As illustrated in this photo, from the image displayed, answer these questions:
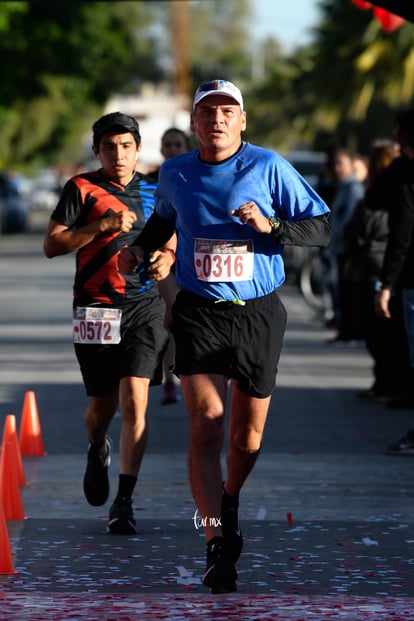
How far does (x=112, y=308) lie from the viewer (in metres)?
7.66

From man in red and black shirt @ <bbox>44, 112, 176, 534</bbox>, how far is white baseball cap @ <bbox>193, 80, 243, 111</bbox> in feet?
3.86

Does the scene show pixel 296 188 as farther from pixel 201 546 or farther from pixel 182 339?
pixel 201 546

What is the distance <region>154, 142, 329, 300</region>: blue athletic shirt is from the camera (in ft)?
20.6

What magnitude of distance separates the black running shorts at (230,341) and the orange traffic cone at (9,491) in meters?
1.60

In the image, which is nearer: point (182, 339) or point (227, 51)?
point (182, 339)

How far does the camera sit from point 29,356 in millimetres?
15703

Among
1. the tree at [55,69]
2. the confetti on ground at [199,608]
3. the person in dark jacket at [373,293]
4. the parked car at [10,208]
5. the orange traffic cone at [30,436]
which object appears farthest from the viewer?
the tree at [55,69]

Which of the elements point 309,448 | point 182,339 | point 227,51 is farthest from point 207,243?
point 227,51

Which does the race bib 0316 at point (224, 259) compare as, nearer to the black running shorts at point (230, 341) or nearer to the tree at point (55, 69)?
the black running shorts at point (230, 341)

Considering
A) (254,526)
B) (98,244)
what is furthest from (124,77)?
(254,526)

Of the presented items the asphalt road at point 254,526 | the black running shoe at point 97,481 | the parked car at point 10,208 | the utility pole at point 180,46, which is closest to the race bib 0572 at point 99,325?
the black running shoe at point 97,481

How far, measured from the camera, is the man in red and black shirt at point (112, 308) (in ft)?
24.7

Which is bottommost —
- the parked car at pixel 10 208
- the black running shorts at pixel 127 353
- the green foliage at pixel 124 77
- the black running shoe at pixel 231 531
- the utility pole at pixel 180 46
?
the black running shoe at pixel 231 531

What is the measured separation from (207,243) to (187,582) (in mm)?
1383
